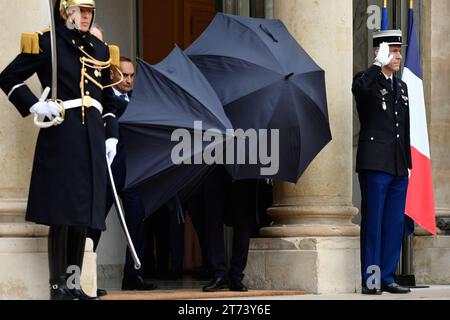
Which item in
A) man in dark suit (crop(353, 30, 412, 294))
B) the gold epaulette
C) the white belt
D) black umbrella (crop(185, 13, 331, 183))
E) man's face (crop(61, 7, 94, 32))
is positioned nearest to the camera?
the white belt

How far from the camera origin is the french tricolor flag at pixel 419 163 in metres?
12.0

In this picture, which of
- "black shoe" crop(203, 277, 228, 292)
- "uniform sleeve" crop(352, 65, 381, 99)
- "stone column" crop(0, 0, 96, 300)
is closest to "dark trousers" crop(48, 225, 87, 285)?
"stone column" crop(0, 0, 96, 300)

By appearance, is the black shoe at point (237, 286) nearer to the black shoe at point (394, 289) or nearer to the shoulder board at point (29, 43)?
the black shoe at point (394, 289)

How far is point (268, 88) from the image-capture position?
1000 centimetres

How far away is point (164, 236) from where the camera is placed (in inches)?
516

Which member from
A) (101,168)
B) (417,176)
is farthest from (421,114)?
(101,168)

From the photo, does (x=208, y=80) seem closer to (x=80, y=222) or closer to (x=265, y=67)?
(x=265, y=67)

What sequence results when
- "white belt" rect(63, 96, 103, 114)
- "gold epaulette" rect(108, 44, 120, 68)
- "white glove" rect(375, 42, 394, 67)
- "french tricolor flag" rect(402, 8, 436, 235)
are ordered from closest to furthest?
"white belt" rect(63, 96, 103, 114) → "gold epaulette" rect(108, 44, 120, 68) → "white glove" rect(375, 42, 394, 67) → "french tricolor flag" rect(402, 8, 436, 235)

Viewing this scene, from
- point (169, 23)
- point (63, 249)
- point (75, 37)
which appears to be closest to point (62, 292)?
point (63, 249)

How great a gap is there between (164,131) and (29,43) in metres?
1.25

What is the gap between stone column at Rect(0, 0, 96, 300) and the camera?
887 centimetres
